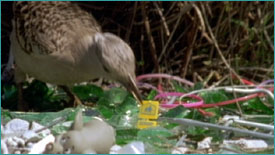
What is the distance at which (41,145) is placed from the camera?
2.53 meters

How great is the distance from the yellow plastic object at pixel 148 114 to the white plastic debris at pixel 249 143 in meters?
0.41

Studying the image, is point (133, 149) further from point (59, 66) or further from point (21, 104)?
point (21, 104)

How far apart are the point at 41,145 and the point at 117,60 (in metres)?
1.82

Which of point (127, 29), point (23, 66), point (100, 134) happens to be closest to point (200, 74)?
point (127, 29)

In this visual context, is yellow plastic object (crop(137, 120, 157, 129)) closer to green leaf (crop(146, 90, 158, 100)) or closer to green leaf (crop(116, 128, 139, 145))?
green leaf (crop(116, 128, 139, 145))

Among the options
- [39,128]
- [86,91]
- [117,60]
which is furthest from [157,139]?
[86,91]

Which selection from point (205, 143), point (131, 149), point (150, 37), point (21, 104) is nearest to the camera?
point (131, 149)

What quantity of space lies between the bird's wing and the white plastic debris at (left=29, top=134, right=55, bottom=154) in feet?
6.18

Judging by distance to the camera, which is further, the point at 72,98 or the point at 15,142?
the point at 72,98

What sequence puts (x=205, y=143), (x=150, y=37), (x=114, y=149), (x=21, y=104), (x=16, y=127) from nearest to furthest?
(x=114, y=149) → (x=205, y=143) → (x=16, y=127) → (x=21, y=104) → (x=150, y=37)

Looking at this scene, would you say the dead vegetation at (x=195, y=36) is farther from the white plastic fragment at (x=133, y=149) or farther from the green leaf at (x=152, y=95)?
the white plastic fragment at (x=133, y=149)

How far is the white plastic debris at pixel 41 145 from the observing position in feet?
8.18

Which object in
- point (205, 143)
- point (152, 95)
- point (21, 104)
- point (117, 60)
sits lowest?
point (21, 104)

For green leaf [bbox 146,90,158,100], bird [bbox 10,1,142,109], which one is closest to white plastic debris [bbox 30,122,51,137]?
bird [bbox 10,1,142,109]
